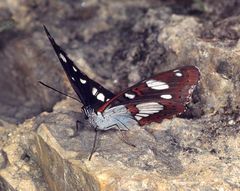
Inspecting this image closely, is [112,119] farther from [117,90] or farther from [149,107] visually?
[117,90]

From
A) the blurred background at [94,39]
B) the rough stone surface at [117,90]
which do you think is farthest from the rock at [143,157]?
the blurred background at [94,39]

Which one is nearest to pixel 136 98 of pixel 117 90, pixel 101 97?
pixel 101 97

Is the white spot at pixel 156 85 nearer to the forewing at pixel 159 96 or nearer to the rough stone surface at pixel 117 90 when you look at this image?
the forewing at pixel 159 96

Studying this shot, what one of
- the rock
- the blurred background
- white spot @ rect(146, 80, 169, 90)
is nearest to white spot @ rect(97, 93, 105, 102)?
the rock

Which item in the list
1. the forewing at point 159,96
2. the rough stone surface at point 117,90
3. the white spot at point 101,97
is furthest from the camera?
the white spot at point 101,97

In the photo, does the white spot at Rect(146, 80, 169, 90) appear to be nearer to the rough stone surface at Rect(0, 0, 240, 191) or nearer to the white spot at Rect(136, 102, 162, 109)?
the white spot at Rect(136, 102, 162, 109)

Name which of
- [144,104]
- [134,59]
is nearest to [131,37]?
[134,59]

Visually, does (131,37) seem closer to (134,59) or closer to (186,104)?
(134,59)
